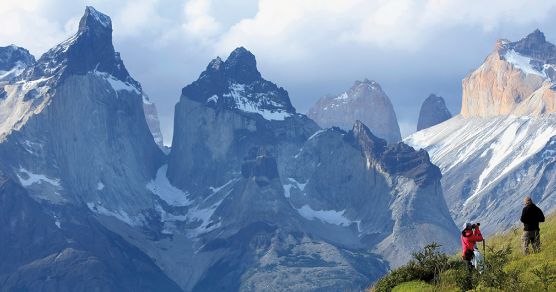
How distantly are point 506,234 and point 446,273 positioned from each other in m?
14.7

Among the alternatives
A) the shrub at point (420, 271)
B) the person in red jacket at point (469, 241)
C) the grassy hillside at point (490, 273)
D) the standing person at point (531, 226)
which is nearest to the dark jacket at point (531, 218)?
the standing person at point (531, 226)

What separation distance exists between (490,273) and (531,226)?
7.10 m

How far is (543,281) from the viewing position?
45969 mm

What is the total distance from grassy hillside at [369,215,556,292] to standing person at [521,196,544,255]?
42 centimetres

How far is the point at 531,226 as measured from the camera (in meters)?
55.0

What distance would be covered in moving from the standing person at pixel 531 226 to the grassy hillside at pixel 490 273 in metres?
0.42

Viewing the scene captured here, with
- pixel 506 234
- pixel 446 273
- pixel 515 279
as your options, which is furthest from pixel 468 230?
pixel 506 234

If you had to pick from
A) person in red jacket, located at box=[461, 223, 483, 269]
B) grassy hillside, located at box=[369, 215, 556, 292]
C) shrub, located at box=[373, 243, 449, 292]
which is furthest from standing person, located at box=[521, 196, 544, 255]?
shrub, located at box=[373, 243, 449, 292]

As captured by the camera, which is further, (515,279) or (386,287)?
(386,287)

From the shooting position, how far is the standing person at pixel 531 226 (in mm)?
54844

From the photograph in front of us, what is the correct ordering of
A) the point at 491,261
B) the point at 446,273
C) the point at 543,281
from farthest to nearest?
the point at 446,273, the point at 491,261, the point at 543,281

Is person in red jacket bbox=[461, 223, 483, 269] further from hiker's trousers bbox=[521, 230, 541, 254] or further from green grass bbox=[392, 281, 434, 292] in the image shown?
hiker's trousers bbox=[521, 230, 541, 254]

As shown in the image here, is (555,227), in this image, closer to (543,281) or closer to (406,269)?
(406,269)

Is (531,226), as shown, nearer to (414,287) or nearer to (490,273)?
(414,287)
